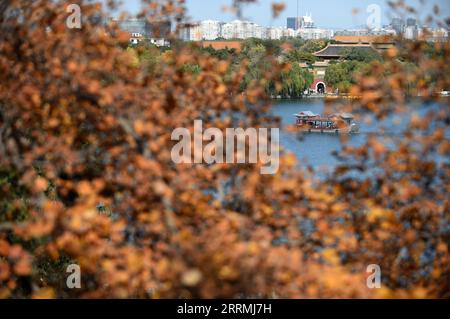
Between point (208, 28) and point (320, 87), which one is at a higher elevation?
point (208, 28)

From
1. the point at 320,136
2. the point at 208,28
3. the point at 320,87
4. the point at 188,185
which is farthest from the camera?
the point at 320,87

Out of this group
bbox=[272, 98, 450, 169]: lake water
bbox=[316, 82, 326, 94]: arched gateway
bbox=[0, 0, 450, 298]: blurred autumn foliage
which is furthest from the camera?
bbox=[316, 82, 326, 94]: arched gateway

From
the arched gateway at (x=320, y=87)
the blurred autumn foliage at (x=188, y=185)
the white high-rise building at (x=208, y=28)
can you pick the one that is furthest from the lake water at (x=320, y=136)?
the arched gateway at (x=320, y=87)

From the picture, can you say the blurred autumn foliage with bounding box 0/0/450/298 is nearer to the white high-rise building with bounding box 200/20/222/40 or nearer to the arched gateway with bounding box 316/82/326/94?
the white high-rise building with bounding box 200/20/222/40

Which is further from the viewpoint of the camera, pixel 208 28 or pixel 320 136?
pixel 320 136

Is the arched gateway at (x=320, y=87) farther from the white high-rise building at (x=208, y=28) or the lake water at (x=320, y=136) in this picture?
the white high-rise building at (x=208, y=28)

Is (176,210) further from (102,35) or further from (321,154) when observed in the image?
(321,154)

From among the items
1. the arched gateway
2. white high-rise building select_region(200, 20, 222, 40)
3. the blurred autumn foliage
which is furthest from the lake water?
the arched gateway

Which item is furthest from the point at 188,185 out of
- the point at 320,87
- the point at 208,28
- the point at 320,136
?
the point at 320,87

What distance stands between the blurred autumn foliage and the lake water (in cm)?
6

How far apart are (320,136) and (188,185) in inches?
681

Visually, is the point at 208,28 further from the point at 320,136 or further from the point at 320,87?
the point at 320,87

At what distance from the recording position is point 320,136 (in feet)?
63.3

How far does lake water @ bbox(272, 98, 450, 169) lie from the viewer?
2.64 meters
